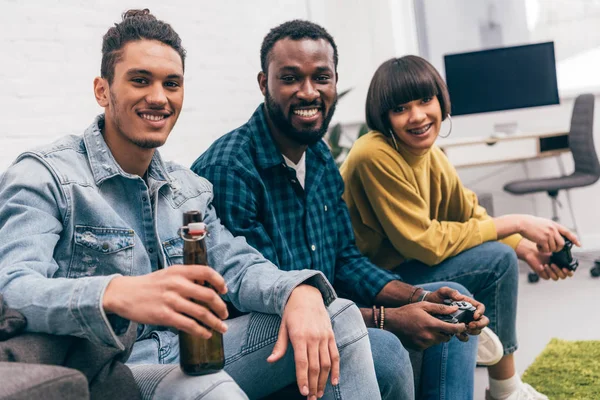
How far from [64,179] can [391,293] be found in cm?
96

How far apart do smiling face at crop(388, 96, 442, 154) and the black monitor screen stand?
8.61 ft

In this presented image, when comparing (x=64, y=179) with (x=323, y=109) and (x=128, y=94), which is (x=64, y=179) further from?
(x=323, y=109)

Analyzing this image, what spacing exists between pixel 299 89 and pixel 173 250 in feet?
2.18

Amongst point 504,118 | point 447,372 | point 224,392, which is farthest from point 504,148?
point 224,392

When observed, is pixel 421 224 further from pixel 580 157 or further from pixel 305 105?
pixel 580 157

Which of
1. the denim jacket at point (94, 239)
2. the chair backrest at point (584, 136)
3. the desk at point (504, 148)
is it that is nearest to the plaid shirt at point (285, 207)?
the denim jacket at point (94, 239)

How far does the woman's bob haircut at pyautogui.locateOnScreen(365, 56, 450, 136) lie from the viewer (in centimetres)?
226

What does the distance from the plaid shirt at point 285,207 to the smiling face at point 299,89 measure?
0.06 meters

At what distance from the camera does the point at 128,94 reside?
1.49 metres

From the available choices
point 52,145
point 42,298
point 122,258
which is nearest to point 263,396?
point 122,258

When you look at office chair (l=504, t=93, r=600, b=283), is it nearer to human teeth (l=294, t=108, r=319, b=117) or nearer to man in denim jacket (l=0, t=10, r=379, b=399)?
human teeth (l=294, t=108, r=319, b=117)

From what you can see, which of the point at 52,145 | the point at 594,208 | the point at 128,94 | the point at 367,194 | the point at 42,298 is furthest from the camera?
the point at 594,208

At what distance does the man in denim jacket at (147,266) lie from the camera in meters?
1.07

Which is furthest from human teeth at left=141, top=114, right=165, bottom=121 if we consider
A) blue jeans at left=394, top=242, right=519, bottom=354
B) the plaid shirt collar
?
blue jeans at left=394, top=242, right=519, bottom=354
